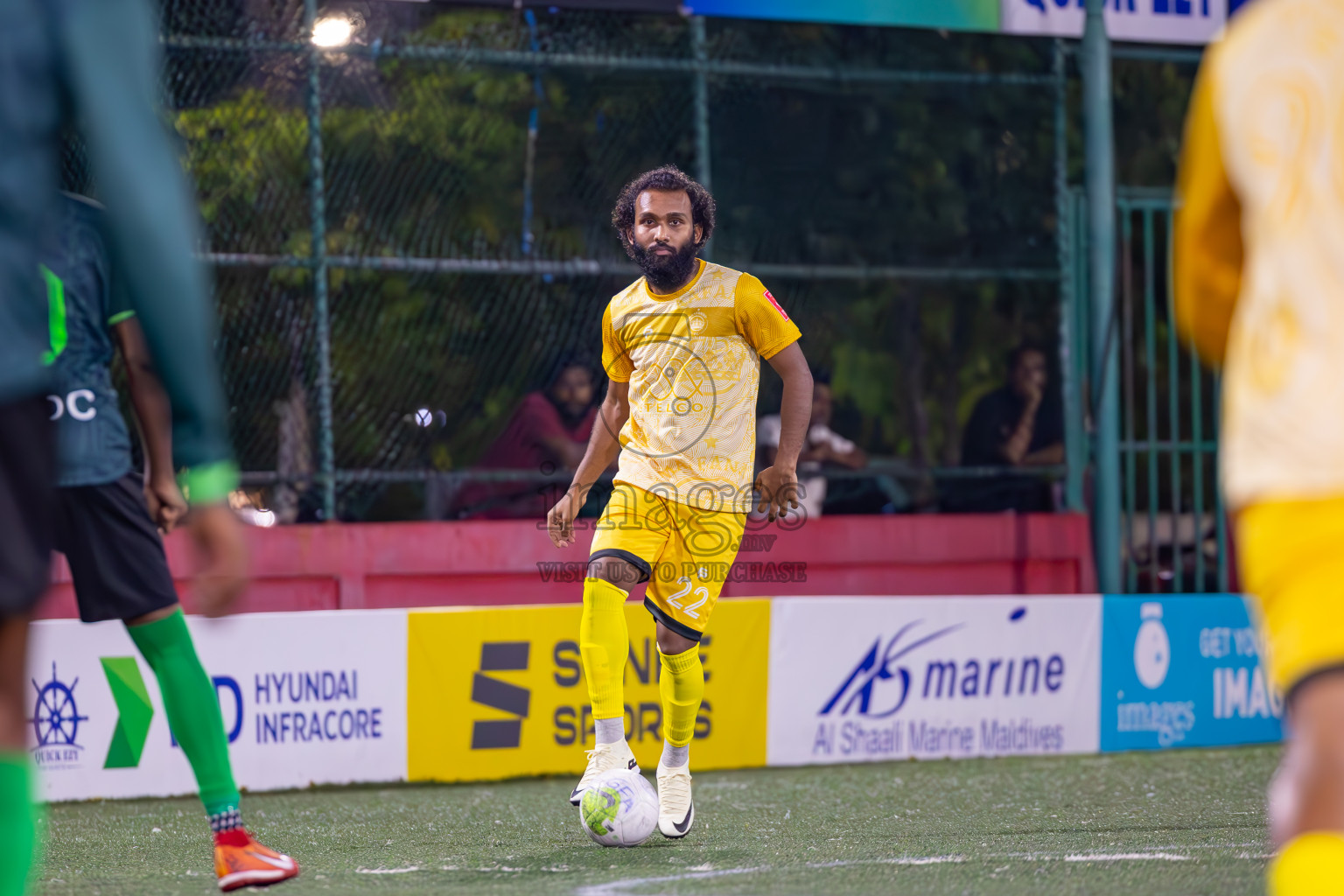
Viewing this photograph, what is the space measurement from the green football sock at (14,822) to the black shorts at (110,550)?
1668 mm

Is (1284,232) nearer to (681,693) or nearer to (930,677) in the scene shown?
(681,693)

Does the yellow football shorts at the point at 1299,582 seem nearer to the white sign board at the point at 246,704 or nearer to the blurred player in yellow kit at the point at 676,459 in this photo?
the blurred player in yellow kit at the point at 676,459

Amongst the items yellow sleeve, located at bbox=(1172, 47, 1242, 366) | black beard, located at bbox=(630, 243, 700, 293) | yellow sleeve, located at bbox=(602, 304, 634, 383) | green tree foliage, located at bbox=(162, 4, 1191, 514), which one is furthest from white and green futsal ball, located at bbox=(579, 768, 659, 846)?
green tree foliage, located at bbox=(162, 4, 1191, 514)

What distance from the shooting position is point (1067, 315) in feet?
32.9

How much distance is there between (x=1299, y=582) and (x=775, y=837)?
349 cm

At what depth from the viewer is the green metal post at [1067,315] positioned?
9.76 metres

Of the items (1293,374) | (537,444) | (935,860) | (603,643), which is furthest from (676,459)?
(537,444)

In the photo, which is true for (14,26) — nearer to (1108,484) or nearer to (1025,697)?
(1025,697)

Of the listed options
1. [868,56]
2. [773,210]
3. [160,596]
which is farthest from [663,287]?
[868,56]

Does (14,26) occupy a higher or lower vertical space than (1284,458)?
higher

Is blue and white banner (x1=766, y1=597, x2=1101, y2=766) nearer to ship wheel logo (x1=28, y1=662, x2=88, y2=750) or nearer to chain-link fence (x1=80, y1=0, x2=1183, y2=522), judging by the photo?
chain-link fence (x1=80, y1=0, x2=1183, y2=522)

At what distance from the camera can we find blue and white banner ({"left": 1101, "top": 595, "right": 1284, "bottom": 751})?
824cm

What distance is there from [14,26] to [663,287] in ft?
11.7

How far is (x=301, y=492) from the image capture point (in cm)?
856
